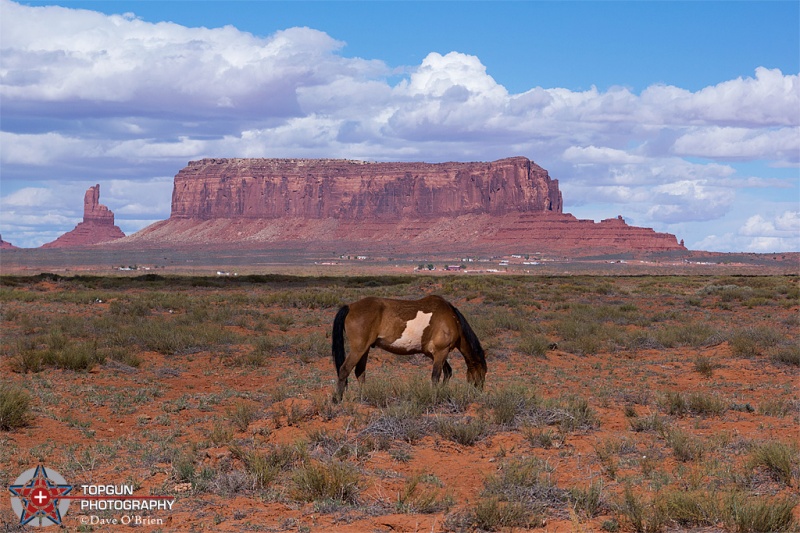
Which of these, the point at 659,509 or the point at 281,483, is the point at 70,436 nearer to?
the point at 281,483

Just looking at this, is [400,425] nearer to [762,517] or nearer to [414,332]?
[414,332]

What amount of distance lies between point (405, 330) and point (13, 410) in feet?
17.7

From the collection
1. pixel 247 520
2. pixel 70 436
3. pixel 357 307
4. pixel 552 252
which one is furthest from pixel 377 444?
pixel 552 252

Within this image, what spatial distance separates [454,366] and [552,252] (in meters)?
159

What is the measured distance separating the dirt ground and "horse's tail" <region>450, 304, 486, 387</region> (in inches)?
13.3

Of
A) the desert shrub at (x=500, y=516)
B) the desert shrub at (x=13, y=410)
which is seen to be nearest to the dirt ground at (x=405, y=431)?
the desert shrub at (x=500, y=516)

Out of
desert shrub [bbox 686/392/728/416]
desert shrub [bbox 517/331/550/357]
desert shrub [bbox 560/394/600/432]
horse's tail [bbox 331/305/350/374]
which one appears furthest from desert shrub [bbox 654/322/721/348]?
horse's tail [bbox 331/305/350/374]

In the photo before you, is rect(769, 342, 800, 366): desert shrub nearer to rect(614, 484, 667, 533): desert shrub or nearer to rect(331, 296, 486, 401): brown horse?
rect(331, 296, 486, 401): brown horse

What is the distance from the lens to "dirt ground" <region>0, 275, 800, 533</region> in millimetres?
7195

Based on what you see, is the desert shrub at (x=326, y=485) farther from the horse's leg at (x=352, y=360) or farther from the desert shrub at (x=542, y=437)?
the horse's leg at (x=352, y=360)

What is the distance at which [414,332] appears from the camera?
444 inches

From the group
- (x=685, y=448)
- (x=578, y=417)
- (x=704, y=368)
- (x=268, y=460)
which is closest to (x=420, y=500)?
(x=268, y=460)

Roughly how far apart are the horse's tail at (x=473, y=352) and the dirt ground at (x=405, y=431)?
34 centimetres

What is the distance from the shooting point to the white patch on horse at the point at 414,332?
11.3 metres
